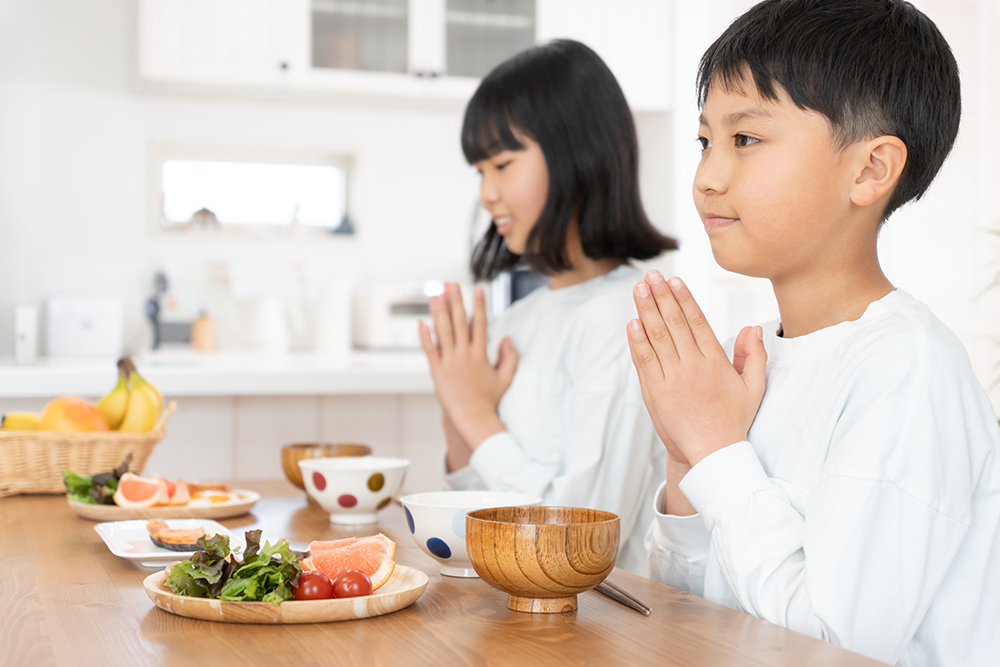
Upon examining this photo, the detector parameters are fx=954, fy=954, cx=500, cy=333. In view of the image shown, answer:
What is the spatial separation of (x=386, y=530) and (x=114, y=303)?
237cm

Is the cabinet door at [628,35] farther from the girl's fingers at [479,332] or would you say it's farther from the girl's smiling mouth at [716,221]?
the girl's smiling mouth at [716,221]

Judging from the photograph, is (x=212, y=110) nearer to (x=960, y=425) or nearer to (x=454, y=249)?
(x=454, y=249)

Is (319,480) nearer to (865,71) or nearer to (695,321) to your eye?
(695,321)

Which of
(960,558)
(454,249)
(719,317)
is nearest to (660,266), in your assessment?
(719,317)

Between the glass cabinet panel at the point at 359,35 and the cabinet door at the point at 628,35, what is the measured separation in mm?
471

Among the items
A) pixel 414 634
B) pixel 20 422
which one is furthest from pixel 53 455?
pixel 414 634

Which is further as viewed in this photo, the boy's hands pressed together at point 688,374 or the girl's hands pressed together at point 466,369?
the girl's hands pressed together at point 466,369

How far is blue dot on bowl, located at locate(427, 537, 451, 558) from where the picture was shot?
0.88 m

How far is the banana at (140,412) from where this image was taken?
145 centimetres

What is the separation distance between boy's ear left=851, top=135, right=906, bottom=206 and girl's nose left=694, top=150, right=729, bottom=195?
12 centimetres

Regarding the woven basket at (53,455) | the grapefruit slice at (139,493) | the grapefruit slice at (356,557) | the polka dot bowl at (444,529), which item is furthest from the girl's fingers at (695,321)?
the woven basket at (53,455)

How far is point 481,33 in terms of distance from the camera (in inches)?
122

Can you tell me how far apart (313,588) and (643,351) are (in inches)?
16.2

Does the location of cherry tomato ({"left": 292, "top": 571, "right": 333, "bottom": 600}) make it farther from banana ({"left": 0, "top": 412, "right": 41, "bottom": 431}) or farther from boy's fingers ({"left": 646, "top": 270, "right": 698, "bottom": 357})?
banana ({"left": 0, "top": 412, "right": 41, "bottom": 431})
